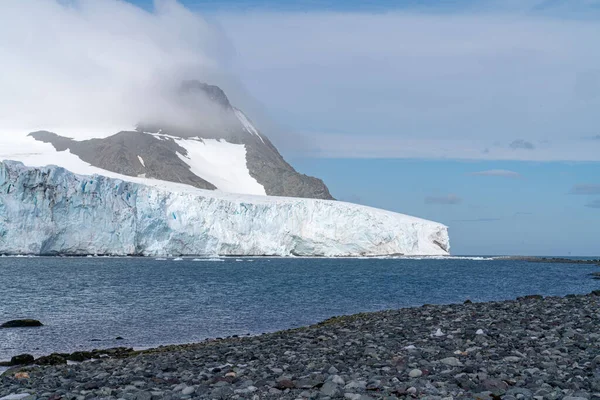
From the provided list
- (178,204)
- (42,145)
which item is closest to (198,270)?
(178,204)

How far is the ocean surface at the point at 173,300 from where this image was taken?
14.6m

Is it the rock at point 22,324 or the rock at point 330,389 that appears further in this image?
the rock at point 22,324

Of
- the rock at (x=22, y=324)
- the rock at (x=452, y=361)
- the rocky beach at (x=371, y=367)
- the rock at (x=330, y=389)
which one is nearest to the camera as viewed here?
the rock at (x=330, y=389)

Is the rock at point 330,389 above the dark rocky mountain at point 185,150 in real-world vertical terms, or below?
below

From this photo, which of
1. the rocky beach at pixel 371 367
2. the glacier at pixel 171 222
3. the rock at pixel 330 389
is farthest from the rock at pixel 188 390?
the glacier at pixel 171 222

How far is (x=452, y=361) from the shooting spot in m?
7.15

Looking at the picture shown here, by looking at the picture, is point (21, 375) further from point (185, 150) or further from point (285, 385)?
point (185, 150)

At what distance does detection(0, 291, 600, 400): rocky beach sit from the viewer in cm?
581

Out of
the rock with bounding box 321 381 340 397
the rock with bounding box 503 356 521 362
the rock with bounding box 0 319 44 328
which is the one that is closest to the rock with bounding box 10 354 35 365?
the rock with bounding box 0 319 44 328

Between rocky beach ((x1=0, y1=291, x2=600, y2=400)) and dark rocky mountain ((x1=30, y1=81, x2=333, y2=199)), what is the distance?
79.5 meters

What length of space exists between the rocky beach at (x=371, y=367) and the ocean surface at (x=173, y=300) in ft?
9.99

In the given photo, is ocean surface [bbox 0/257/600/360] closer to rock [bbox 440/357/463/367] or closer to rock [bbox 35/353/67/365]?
rock [bbox 35/353/67/365]

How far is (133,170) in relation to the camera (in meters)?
90.0

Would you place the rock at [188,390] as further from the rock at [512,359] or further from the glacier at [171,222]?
the glacier at [171,222]
